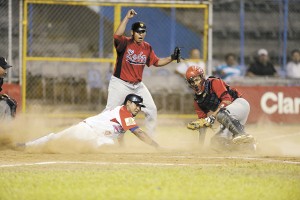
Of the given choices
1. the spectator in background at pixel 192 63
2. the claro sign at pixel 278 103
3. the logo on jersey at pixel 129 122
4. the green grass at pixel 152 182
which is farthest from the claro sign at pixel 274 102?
the green grass at pixel 152 182

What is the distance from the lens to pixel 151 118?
44.8ft

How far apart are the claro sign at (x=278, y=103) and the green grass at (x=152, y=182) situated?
8400mm

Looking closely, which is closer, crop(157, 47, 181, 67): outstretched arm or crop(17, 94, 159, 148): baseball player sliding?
crop(17, 94, 159, 148): baseball player sliding

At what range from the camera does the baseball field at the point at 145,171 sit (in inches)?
341

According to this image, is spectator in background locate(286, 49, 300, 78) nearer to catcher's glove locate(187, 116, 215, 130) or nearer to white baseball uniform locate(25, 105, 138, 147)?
catcher's glove locate(187, 116, 215, 130)

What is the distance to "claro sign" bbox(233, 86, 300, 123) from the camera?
63.1 ft

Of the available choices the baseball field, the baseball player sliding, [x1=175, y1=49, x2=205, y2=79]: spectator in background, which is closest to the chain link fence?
[x1=175, y1=49, x2=205, y2=79]: spectator in background

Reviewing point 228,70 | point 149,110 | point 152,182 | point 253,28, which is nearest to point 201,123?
point 149,110

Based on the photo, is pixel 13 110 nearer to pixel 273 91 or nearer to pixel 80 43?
pixel 80 43

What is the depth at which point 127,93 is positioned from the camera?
1359 cm

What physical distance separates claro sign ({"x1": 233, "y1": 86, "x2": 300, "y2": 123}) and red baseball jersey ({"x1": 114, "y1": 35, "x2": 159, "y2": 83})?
5861 mm

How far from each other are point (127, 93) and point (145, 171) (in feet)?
11.8

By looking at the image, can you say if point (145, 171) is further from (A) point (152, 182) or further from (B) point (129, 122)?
(B) point (129, 122)

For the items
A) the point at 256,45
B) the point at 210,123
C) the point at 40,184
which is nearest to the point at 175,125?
the point at 256,45
